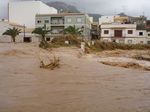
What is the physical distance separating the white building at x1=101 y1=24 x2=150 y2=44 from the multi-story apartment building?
505 centimetres

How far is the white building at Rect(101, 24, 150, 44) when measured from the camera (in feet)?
234

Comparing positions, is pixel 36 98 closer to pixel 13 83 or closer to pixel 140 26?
pixel 13 83

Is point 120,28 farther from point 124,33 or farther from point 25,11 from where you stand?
point 25,11

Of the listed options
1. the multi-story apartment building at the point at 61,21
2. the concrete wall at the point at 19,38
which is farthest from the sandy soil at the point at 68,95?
the multi-story apartment building at the point at 61,21

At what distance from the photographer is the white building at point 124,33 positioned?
71.2 m

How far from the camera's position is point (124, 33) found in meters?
71.4

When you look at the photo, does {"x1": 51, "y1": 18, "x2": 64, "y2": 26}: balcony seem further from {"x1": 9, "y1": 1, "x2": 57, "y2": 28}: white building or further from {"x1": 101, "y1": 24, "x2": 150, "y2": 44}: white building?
{"x1": 101, "y1": 24, "x2": 150, "y2": 44}: white building

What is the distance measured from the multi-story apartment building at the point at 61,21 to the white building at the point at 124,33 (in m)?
5.05

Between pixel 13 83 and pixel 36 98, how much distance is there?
7.87 feet

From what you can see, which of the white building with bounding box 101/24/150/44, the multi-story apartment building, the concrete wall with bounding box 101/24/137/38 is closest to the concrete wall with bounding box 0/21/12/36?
the multi-story apartment building

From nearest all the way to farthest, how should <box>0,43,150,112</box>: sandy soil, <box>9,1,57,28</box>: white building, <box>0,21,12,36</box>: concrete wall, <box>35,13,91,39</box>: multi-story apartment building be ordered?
<box>0,43,150,112</box>: sandy soil, <box>0,21,12,36</box>: concrete wall, <box>35,13,91,39</box>: multi-story apartment building, <box>9,1,57,28</box>: white building

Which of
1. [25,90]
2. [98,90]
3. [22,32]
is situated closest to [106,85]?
[98,90]

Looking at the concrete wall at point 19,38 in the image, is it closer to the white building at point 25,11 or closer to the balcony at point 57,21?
the balcony at point 57,21

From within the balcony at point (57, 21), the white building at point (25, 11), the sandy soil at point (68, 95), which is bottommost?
the sandy soil at point (68, 95)
